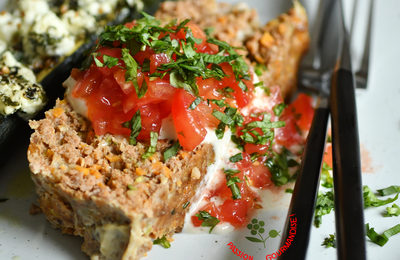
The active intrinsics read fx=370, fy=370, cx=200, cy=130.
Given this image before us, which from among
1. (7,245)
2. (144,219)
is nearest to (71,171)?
(144,219)

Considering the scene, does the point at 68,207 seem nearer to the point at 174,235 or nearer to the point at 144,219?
the point at 144,219

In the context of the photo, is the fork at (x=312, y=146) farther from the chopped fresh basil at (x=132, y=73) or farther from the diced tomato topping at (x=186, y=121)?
the chopped fresh basil at (x=132, y=73)

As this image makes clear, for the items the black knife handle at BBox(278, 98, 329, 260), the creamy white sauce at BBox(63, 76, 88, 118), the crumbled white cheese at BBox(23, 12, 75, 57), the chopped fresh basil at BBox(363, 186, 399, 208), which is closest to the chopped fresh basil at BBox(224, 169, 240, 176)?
the black knife handle at BBox(278, 98, 329, 260)

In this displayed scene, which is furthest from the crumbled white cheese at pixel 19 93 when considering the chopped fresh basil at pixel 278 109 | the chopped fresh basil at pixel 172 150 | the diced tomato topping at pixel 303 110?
the diced tomato topping at pixel 303 110

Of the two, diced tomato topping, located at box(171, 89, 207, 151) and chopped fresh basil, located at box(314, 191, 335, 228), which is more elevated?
chopped fresh basil, located at box(314, 191, 335, 228)

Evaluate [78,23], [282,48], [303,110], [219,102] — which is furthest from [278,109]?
[78,23]

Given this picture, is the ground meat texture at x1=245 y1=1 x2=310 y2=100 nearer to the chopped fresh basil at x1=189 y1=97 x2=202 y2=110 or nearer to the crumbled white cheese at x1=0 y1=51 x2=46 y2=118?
the chopped fresh basil at x1=189 y1=97 x2=202 y2=110

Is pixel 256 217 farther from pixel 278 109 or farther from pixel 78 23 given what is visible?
pixel 78 23
